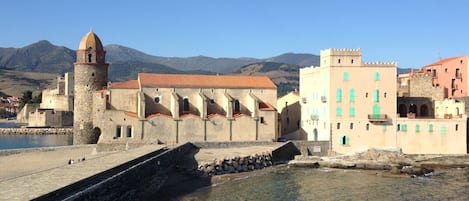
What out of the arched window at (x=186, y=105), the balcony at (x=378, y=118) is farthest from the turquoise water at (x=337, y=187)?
the arched window at (x=186, y=105)

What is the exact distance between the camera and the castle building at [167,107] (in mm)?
44250

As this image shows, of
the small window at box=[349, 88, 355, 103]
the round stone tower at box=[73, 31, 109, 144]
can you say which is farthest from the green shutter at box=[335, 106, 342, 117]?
the round stone tower at box=[73, 31, 109, 144]

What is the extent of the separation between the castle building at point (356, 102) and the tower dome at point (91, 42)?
21711 millimetres

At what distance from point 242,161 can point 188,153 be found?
4.28 metres

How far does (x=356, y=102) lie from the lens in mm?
44031

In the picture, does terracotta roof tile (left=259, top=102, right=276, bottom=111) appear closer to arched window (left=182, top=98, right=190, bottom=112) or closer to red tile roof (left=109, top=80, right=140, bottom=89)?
arched window (left=182, top=98, right=190, bottom=112)

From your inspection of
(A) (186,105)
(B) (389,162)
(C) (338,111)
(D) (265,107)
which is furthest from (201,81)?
(B) (389,162)

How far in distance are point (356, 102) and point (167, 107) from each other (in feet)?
55.0

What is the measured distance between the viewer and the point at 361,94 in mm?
44125

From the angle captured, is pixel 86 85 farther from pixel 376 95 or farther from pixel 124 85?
pixel 376 95

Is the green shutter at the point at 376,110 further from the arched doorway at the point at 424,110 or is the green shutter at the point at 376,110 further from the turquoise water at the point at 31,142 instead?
the turquoise water at the point at 31,142

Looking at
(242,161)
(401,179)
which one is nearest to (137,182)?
(242,161)

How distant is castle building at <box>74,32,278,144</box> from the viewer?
4425cm

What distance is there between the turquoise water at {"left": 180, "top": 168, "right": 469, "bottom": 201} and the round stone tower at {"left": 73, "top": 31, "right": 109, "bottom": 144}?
20.7 metres
